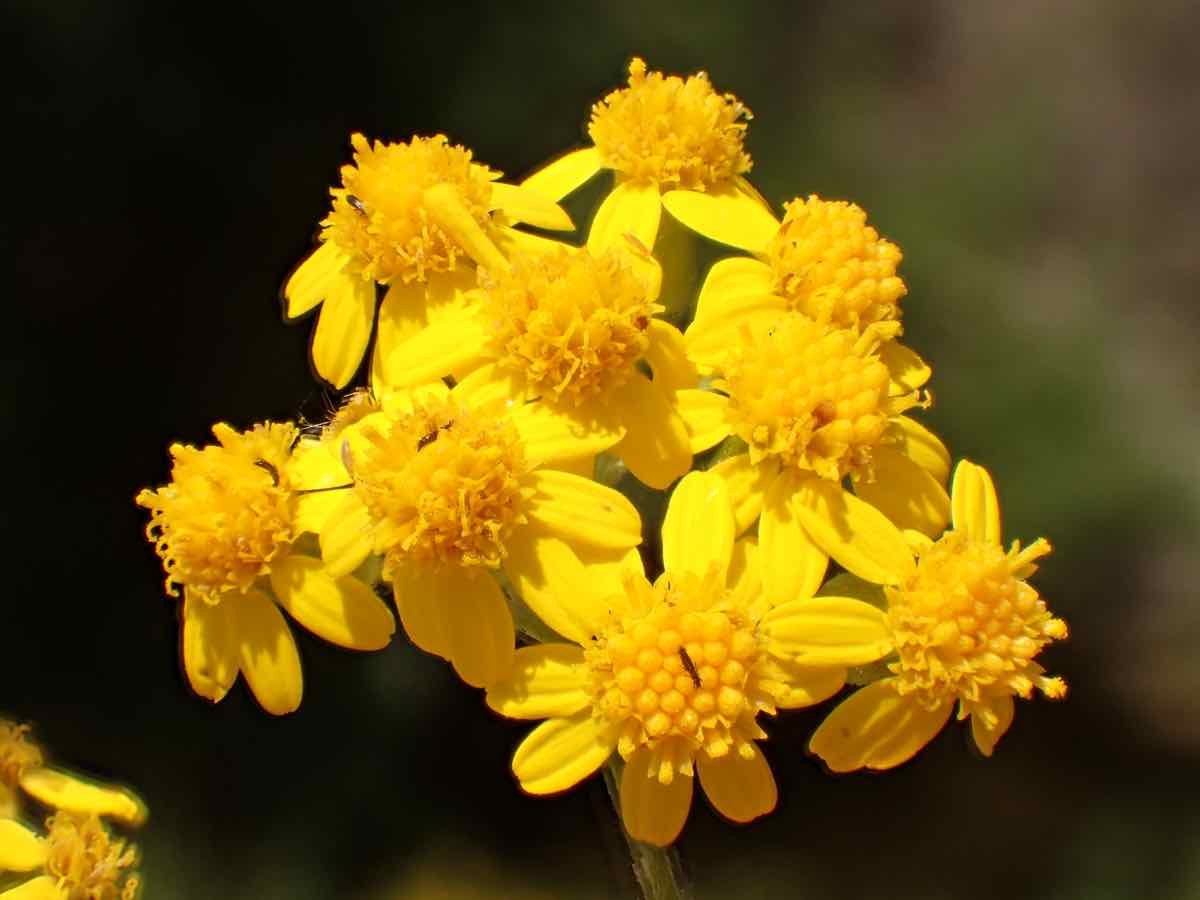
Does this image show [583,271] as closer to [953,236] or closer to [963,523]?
[963,523]

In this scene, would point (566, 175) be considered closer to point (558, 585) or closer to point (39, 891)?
point (558, 585)

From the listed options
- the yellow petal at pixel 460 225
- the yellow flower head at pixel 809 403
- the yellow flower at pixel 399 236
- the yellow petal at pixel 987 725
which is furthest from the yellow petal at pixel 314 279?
the yellow petal at pixel 987 725

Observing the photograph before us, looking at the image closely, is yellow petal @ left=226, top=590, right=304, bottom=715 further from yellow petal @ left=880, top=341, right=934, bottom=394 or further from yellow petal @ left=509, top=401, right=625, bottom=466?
yellow petal @ left=880, top=341, right=934, bottom=394

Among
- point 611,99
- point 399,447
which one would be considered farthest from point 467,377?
point 611,99

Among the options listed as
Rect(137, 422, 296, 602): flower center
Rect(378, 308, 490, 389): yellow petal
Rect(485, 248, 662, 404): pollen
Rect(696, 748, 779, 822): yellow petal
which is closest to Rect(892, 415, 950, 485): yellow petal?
Rect(485, 248, 662, 404): pollen

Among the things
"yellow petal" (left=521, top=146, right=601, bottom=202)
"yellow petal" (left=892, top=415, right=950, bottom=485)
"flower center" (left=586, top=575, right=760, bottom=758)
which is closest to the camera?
"flower center" (left=586, top=575, right=760, bottom=758)

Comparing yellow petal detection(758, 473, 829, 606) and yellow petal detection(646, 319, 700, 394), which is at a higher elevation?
yellow petal detection(646, 319, 700, 394)

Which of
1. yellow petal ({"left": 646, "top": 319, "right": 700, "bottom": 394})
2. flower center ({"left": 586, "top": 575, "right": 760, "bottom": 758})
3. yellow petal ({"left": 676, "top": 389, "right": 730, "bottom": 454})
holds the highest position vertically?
yellow petal ({"left": 646, "top": 319, "right": 700, "bottom": 394})

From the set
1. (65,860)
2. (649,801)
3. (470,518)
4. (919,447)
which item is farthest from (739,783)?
(65,860)
